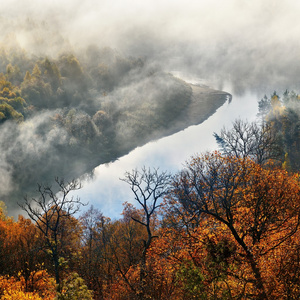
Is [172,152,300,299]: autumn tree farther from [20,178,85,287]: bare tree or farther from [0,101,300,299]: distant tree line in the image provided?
[20,178,85,287]: bare tree

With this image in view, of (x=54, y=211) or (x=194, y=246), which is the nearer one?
(x=194, y=246)

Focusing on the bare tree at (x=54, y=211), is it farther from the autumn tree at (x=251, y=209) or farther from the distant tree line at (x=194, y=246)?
the autumn tree at (x=251, y=209)

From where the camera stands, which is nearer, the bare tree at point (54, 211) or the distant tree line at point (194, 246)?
the distant tree line at point (194, 246)

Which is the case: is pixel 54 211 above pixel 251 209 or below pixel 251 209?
above

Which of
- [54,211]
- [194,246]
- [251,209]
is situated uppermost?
[54,211]

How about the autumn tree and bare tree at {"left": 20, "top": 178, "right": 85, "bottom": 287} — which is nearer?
the autumn tree

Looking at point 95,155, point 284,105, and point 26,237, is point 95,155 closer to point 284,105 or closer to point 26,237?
point 284,105

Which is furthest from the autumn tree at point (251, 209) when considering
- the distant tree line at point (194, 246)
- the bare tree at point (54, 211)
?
the bare tree at point (54, 211)

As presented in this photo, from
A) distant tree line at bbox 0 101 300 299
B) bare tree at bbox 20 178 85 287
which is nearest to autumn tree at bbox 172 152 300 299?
distant tree line at bbox 0 101 300 299

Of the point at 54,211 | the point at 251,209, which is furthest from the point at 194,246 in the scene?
the point at 54,211

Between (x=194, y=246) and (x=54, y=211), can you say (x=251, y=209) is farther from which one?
(x=54, y=211)

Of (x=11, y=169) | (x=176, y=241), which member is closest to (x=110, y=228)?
(x=176, y=241)
